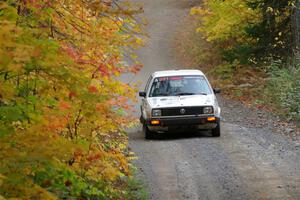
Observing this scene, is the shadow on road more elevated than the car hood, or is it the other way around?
the car hood

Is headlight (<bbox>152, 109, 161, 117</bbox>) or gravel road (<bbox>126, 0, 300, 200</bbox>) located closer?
gravel road (<bbox>126, 0, 300, 200</bbox>)

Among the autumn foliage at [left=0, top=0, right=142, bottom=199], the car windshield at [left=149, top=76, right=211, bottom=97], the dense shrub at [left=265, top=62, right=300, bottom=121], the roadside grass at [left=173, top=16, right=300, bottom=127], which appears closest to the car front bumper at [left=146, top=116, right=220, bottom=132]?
the car windshield at [left=149, top=76, right=211, bottom=97]

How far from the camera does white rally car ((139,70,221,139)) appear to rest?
566 inches

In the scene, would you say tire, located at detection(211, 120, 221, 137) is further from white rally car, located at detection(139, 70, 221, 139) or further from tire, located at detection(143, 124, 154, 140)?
tire, located at detection(143, 124, 154, 140)

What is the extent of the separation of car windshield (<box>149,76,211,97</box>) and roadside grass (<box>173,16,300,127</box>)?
3.43 m

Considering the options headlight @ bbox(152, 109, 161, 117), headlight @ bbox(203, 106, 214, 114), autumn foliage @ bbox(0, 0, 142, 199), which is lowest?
headlight @ bbox(152, 109, 161, 117)

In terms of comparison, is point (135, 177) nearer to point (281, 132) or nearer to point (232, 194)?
point (232, 194)

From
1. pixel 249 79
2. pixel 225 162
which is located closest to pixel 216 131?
pixel 225 162

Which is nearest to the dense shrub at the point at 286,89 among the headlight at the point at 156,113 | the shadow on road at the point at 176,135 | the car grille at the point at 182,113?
the shadow on road at the point at 176,135

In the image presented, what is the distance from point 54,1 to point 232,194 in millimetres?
4597

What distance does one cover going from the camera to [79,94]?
19.3 ft

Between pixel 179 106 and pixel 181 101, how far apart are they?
0.28m

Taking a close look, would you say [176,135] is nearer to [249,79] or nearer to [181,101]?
[181,101]

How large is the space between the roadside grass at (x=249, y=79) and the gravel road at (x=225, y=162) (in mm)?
986
